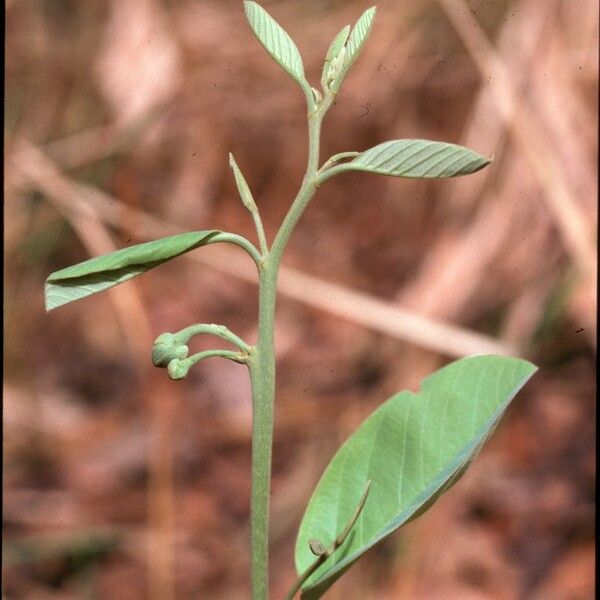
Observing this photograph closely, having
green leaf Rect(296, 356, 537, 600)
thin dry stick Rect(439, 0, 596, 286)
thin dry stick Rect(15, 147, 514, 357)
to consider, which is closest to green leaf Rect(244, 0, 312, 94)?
green leaf Rect(296, 356, 537, 600)

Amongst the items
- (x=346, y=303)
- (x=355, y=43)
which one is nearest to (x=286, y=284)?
(x=346, y=303)

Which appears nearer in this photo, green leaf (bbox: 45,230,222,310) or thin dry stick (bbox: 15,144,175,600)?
green leaf (bbox: 45,230,222,310)

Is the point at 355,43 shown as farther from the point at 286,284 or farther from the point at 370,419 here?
the point at 286,284

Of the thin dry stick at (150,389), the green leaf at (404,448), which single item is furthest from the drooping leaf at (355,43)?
the thin dry stick at (150,389)

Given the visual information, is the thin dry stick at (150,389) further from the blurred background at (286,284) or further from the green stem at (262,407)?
the green stem at (262,407)

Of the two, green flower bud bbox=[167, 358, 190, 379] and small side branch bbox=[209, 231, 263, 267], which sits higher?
small side branch bbox=[209, 231, 263, 267]

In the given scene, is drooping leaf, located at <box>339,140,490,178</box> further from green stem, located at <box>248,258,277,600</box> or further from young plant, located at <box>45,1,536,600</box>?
green stem, located at <box>248,258,277,600</box>

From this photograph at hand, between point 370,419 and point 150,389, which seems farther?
point 150,389

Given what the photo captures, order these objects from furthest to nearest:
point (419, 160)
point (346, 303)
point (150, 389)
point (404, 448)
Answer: point (150, 389)
point (346, 303)
point (404, 448)
point (419, 160)
